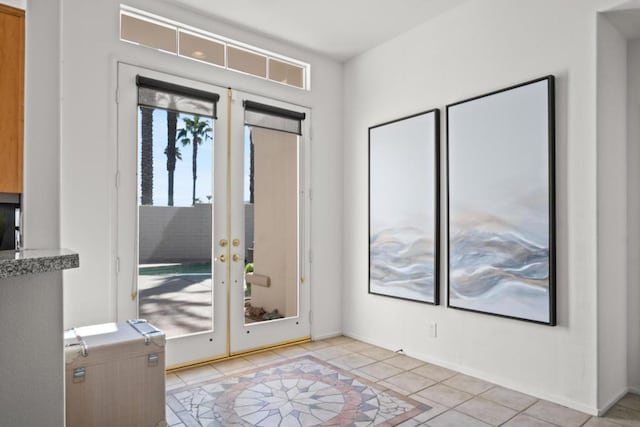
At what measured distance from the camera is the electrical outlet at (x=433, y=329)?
3502mm

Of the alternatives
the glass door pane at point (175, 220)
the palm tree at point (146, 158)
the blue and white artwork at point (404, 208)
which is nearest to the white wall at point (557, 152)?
the blue and white artwork at point (404, 208)

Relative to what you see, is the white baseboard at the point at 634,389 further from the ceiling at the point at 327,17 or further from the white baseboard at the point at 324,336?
the ceiling at the point at 327,17

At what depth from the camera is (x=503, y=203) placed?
9.91ft

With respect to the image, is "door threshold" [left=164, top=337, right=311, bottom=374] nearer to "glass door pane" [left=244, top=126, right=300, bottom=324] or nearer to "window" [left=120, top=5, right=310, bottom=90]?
"glass door pane" [left=244, top=126, right=300, bottom=324]

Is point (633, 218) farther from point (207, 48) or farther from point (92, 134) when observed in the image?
point (92, 134)

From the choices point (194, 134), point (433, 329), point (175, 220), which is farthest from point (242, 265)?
point (433, 329)

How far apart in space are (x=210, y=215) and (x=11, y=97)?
6.89 ft

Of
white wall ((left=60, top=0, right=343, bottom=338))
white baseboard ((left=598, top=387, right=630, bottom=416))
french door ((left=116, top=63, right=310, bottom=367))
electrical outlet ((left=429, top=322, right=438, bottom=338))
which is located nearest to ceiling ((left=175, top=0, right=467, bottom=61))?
white wall ((left=60, top=0, right=343, bottom=338))

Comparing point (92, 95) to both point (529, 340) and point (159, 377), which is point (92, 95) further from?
point (529, 340)

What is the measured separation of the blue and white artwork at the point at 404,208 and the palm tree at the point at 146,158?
2017mm

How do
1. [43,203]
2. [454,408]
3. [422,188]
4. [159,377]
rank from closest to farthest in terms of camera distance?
[43,203]
[159,377]
[454,408]
[422,188]

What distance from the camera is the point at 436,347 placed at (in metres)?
3.50

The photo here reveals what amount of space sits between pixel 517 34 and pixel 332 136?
6.49ft

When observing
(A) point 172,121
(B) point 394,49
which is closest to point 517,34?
(B) point 394,49
